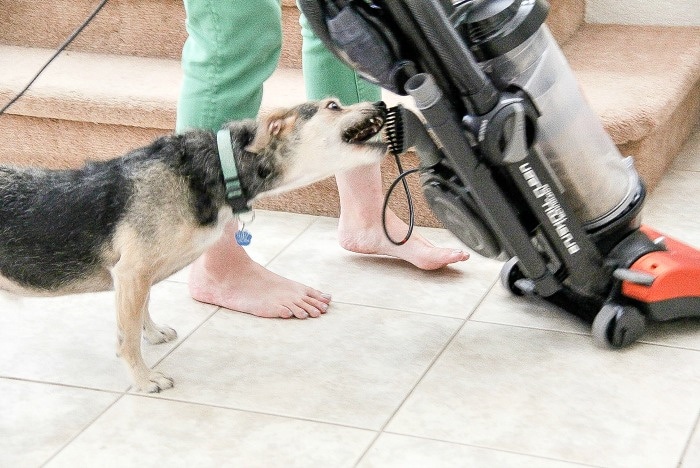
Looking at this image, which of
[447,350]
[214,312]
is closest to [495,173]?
[447,350]

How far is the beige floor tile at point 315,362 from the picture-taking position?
1.67 metres

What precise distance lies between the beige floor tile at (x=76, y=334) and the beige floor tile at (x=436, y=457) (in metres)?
0.50

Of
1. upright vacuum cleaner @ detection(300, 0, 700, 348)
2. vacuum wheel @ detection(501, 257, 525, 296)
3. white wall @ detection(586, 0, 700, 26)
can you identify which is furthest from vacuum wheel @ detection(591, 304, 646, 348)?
white wall @ detection(586, 0, 700, 26)

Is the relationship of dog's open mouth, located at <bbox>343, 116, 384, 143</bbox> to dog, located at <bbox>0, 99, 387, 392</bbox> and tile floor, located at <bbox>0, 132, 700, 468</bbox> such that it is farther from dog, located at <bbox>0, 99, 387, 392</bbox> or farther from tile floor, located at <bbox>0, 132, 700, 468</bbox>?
tile floor, located at <bbox>0, 132, 700, 468</bbox>

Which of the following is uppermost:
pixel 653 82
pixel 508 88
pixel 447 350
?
pixel 508 88

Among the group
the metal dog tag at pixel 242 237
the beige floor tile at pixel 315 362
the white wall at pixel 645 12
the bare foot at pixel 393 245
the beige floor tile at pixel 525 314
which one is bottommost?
the white wall at pixel 645 12

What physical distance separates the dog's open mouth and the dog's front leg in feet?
1.33

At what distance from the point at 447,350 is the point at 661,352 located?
370 mm

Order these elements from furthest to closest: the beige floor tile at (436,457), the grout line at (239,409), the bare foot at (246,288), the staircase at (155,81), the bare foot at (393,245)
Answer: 1. the staircase at (155,81)
2. the bare foot at (393,245)
3. the bare foot at (246,288)
4. the grout line at (239,409)
5. the beige floor tile at (436,457)

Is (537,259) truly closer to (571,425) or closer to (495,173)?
(495,173)

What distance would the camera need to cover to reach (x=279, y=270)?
2.21m

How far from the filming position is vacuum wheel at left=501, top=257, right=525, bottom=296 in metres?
1.98

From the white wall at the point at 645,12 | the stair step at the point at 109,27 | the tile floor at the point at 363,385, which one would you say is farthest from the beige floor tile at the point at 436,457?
the white wall at the point at 645,12

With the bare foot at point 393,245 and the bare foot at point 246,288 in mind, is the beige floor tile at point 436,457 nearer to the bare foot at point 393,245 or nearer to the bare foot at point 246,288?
the bare foot at point 246,288
